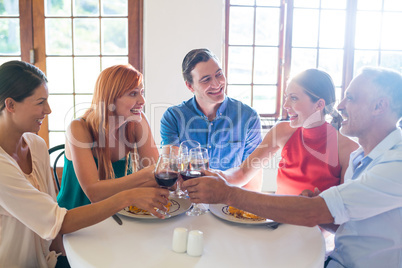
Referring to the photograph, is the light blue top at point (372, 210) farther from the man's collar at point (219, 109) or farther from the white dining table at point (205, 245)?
the man's collar at point (219, 109)

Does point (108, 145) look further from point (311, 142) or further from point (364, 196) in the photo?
point (364, 196)

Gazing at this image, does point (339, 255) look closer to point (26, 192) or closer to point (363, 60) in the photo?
point (26, 192)

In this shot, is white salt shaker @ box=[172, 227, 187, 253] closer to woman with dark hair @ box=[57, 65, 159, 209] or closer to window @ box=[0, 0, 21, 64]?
woman with dark hair @ box=[57, 65, 159, 209]

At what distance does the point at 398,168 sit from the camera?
113 cm

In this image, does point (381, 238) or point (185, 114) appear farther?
point (185, 114)

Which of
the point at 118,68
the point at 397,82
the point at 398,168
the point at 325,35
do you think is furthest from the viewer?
the point at 325,35

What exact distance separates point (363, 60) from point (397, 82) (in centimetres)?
302

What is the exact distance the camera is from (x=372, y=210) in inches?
45.6

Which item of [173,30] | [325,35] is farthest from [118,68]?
[325,35]

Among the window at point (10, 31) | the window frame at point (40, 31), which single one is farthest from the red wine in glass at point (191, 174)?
the window at point (10, 31)

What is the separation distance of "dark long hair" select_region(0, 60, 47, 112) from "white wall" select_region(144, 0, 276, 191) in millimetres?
2248

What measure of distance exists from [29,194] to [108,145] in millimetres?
682

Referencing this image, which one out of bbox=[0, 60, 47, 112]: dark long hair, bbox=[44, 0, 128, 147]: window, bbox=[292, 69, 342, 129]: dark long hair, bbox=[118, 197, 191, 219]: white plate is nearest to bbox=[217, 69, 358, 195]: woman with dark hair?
bbox=[292, 69, 342, 129]: dark long hair

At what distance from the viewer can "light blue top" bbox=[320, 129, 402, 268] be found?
1134mm
